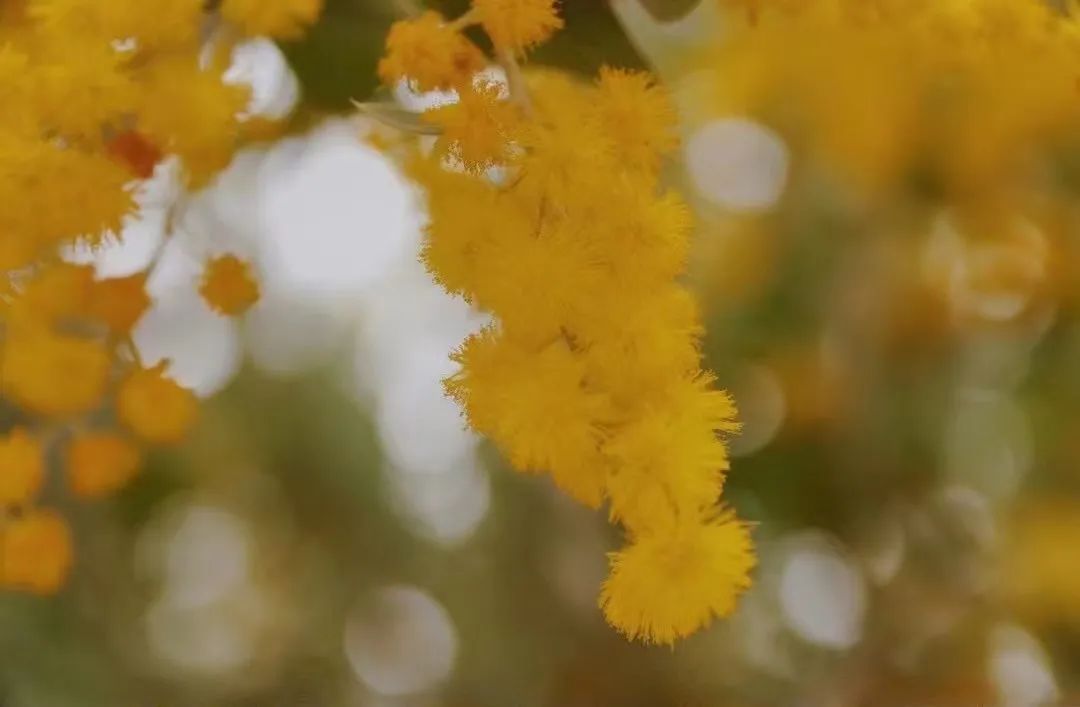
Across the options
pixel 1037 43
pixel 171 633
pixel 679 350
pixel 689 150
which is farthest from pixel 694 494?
pixel 171 633

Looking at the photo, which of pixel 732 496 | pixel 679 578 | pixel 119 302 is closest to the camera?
pixel 679 578

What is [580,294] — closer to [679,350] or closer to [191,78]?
[679,350]

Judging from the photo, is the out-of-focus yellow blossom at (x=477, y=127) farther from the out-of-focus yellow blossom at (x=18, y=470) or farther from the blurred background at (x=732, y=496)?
the blurred background at (x=732, y=496)

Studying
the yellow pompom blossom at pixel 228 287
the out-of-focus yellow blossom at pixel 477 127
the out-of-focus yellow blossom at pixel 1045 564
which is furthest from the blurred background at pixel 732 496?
the out-of-focus yellow blossom at pixel 477 127

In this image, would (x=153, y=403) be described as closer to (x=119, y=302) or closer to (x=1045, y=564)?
(x=119, y=302)

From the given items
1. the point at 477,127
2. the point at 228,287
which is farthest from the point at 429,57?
the point at 228,287

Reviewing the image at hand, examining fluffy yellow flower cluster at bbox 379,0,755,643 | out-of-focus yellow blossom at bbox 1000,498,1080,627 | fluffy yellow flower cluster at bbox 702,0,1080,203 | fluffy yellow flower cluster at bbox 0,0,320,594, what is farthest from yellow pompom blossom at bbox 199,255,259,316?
out-of-focus yellow blossom at bbox 1000,498,1080,627

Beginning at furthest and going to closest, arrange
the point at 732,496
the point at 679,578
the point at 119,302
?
the point at 732,496 → the point at 119,302 → the point at 679,578
